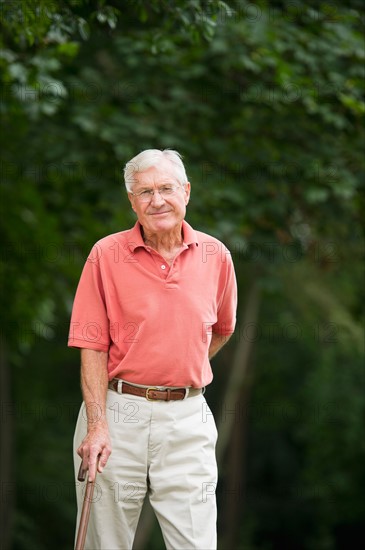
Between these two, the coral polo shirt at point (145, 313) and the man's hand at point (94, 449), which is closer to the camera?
the man's hand at point (94, 449)

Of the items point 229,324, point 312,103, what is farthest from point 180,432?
point 312,103

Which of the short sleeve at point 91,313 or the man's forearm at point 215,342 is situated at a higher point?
the short sleeve at point 91,313

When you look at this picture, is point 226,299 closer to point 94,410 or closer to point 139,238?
point 139,238

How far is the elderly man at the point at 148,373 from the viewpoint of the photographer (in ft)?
11.6

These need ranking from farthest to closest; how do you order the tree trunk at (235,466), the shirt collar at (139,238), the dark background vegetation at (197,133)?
1. the tree trunk at (235,466)
2. the dark background vegetation at (197,133)
3. the shirt collar at (139,238)

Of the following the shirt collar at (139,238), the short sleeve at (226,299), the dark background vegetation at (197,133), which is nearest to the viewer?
the shirt collar at (139,238)

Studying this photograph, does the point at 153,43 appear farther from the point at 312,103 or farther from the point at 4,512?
the point at 4,512

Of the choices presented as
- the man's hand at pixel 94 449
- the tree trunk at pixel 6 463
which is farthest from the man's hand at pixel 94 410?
Result: the tree trunk at pixel 6 463

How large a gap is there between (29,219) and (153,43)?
376 centimetres

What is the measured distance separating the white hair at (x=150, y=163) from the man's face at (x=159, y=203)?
1 cm

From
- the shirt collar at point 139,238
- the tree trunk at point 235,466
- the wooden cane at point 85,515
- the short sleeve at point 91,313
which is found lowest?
the tree trunk at point 235,466

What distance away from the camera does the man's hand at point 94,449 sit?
343 cm

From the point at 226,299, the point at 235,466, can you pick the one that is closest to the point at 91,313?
the point at 226,299

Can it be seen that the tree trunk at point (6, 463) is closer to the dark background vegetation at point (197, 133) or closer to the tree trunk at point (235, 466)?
the tree trunk at point (235, 466)
